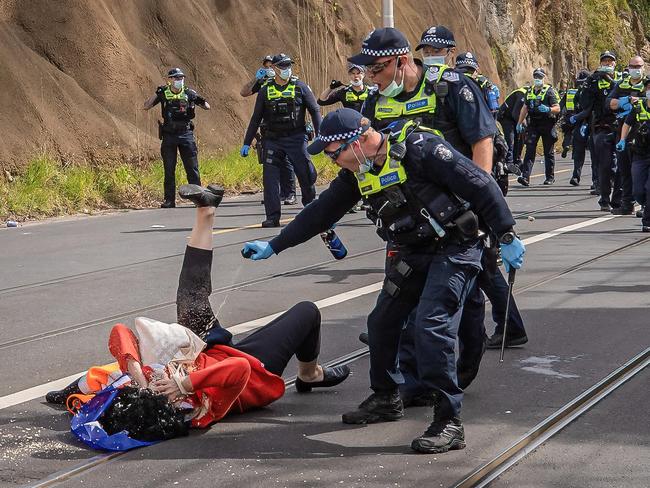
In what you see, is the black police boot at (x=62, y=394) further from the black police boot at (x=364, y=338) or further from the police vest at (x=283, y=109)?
the police vest at (x=283, y=109)

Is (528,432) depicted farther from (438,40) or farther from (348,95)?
(348,95)

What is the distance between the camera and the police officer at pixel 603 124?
16875mm

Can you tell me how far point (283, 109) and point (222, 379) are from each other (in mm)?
9764

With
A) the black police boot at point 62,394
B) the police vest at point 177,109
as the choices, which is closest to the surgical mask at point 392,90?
the black police boot at point 62,394

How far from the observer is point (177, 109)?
19.0m

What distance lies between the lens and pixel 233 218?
16812 millimetres

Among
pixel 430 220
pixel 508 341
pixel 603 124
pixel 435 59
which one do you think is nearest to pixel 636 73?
pixel 603 124

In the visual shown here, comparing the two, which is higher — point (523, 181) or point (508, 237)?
point (508, 237)

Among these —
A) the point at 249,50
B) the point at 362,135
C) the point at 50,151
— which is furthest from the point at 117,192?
the point at 362,135

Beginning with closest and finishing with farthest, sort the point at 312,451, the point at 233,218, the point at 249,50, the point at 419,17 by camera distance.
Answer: the point at 312,451
the point at 233,218
the point at 249,50
the point at 419,17

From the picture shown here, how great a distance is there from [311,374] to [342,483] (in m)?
1.65

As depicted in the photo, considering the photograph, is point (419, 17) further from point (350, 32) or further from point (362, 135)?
point (362, 135)

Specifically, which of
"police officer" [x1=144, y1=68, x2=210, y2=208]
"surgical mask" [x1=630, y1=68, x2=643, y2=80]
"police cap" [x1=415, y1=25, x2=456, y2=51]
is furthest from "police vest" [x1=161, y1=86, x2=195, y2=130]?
"police cap" [x1=415, y1=25, x2=456, y2=51]

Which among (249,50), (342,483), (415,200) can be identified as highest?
(249,50)
